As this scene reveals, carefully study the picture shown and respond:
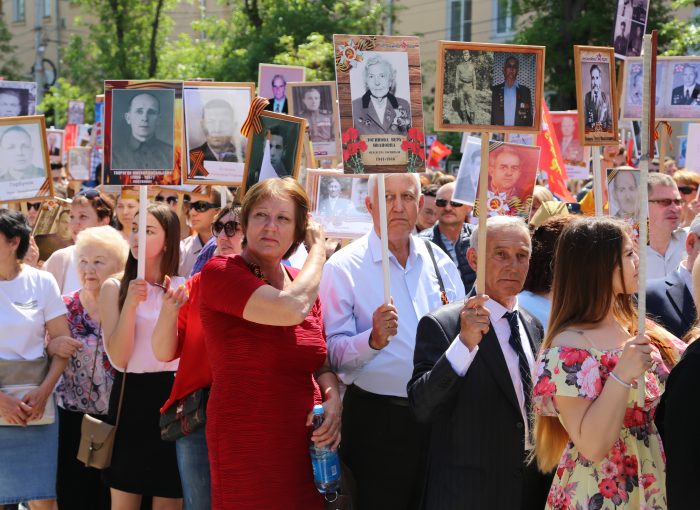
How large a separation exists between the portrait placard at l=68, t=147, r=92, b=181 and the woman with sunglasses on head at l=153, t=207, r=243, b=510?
1048 centimetres

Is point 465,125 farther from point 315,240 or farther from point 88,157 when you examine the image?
point 88,157

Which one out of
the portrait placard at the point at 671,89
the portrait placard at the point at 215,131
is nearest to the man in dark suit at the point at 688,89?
the portrait placard at the point at 671,89

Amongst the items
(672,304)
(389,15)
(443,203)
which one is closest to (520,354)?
(672,304)

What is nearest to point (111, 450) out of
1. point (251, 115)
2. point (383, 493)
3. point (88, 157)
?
point (383, 493)

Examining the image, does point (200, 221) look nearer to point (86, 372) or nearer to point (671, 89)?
point (86, 372)

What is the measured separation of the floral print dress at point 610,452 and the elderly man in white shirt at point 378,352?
1048mm

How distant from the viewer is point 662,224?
21.3 feet

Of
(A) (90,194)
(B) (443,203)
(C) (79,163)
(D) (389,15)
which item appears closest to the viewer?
(A) (90,194)

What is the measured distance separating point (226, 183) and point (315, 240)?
1811 millimetres

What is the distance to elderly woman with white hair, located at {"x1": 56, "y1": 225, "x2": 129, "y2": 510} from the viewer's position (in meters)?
5.65

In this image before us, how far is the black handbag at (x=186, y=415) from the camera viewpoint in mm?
4273

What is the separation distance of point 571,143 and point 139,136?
5.73 metres

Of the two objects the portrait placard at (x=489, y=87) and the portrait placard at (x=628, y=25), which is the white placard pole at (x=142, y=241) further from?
the portrait placard at (x=628, y=25)

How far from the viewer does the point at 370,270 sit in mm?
4672
